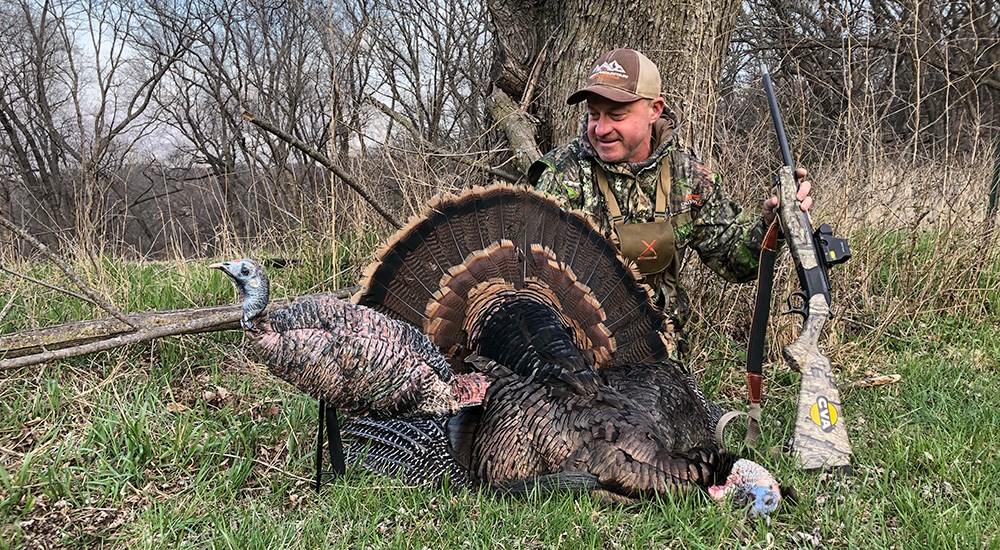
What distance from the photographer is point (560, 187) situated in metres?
3.23

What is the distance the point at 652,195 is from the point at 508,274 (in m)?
1.02

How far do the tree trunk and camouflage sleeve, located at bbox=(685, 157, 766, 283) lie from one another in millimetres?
617

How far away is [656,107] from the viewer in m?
3.10

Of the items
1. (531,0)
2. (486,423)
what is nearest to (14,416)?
(486,423)

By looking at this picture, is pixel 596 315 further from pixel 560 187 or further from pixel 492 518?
pixel 492 518

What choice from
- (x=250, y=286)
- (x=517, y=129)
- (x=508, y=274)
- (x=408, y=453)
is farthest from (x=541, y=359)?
(x=517, y=129)

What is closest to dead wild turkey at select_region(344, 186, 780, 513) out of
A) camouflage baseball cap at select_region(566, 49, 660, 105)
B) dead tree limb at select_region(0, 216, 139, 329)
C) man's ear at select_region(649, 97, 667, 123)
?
camouflage baseball cap at select_region(566, 49, 660, 105)

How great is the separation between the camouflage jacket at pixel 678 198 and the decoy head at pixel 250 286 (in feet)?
5.52

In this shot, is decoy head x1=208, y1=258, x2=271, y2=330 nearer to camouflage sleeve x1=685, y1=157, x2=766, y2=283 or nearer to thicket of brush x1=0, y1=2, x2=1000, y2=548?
thicket of brush x1=0, y1=2, x2=1000, y2=548

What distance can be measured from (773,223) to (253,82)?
17759mm

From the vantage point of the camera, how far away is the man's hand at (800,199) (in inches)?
106

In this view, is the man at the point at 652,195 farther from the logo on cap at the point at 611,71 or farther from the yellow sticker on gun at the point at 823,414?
the yellow sticker on gun at the point at 823,414

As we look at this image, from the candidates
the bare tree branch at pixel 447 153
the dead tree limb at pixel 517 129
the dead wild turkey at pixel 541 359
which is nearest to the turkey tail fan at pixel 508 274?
the dead wild turkey at pixel 541 359

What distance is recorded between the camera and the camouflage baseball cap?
2889 millimetres
